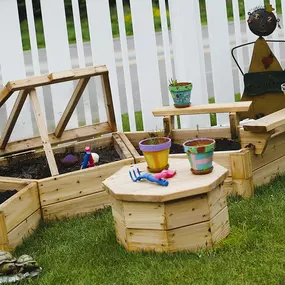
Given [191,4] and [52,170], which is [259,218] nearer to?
[52,170]

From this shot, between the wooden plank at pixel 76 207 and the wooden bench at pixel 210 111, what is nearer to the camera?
the wooden plank at pixel 76 207

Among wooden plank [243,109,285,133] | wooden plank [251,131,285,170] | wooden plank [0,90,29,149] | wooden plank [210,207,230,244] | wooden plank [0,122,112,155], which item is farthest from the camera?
wooden plank [0,122,112,155]

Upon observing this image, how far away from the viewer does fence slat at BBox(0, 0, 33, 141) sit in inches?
219

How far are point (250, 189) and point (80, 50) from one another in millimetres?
1987

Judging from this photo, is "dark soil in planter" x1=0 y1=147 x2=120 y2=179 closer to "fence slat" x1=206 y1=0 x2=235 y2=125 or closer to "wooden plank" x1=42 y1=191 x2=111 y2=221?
"wooden plank" x1=42 y1=191 x2=111 y2=221

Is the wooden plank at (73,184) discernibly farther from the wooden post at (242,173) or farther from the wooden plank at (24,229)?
the wooden post at (242,173)

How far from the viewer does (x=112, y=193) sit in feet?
12.4

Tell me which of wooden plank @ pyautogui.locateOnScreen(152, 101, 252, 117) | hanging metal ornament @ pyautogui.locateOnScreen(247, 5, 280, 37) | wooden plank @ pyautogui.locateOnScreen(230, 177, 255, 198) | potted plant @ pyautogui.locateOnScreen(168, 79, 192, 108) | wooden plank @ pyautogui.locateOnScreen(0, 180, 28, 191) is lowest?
wooden plank @ pyautogui.locateOnScreen(230, 177, 255, 198)

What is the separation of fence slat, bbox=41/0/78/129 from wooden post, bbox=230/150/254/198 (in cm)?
168

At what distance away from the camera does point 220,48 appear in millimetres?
6066

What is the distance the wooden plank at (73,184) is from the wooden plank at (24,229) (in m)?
0.11

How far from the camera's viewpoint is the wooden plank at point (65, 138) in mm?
5113

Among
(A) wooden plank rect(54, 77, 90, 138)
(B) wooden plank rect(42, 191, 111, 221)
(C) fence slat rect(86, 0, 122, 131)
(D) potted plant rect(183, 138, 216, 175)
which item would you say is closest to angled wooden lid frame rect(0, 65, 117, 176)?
(A) wooden plank rect(54, 77, 90, 138)

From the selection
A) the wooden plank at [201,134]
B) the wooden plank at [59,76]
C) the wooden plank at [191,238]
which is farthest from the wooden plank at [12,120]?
the wooden plank at [191,238]
